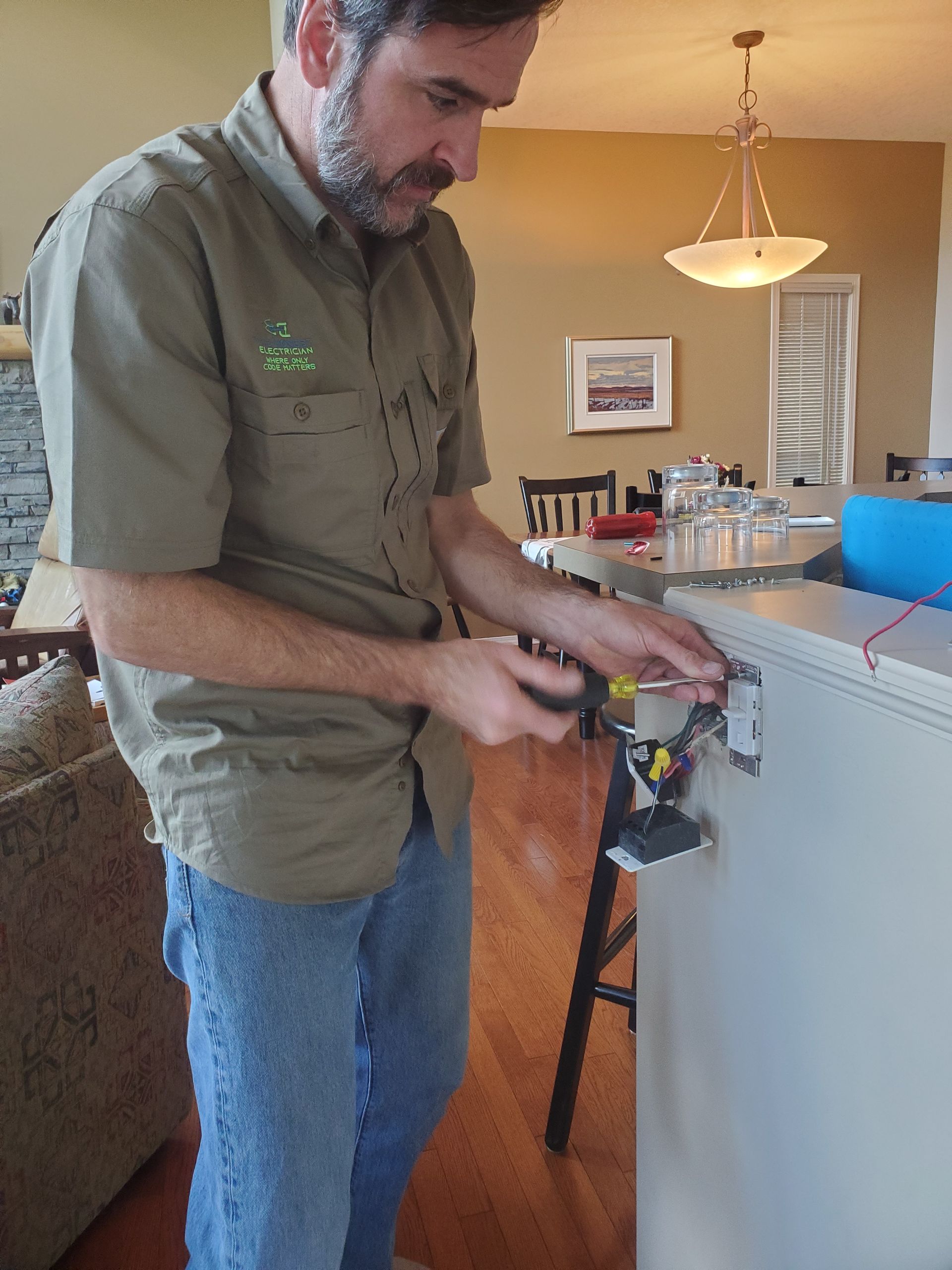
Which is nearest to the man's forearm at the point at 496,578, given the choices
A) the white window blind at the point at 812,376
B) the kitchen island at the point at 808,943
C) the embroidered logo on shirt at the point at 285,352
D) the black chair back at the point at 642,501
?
the kitchen island at the point at 808,943

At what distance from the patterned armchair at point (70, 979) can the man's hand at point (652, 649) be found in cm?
81

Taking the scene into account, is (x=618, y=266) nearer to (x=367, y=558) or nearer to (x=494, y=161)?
(x=494, y=161)

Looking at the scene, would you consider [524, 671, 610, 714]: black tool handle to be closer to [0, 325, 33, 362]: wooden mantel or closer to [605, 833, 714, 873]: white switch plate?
[605, 833, 714, 873]: white switch plate

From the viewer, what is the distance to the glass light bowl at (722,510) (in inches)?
55.4

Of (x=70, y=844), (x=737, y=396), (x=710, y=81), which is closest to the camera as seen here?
(x=70, y=844)

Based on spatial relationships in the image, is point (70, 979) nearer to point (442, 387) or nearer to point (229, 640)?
point (229, 640)

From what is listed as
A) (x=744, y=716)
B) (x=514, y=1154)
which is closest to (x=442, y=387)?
(x=744, y=716)

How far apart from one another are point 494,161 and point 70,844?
180 inches

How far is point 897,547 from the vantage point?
3.16 feet

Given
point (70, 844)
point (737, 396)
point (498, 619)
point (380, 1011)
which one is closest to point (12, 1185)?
point (70, 844)

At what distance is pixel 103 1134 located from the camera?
1450mm

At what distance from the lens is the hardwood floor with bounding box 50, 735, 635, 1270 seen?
1.44 m

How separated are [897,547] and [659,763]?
33 centimetres

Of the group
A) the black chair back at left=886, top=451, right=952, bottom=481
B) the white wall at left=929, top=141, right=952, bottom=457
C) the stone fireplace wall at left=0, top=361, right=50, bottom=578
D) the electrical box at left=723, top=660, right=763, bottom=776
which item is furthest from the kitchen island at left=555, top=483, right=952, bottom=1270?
the white wall at left=929, top=141, right=952, bottom=457
